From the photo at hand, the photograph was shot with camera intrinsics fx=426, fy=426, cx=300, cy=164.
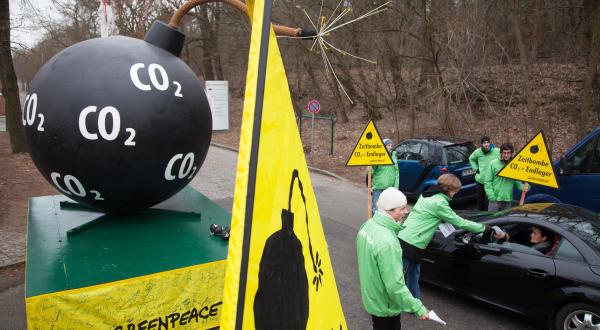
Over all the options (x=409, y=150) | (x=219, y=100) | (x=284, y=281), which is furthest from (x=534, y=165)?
(x=219, y=100)

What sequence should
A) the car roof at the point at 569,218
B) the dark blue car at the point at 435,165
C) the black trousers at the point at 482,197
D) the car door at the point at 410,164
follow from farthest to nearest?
the car door at the point at 410,164
the dark blue car at the point at 435,165
the black trousers at the point at 482,197
the car roof at the point at 569,218

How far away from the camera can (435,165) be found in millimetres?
9898

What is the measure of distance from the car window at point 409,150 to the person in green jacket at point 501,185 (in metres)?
3.15

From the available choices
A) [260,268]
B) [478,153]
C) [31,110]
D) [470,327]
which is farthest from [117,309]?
[478,153]

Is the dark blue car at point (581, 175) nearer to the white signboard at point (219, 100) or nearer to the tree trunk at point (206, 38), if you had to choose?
the white signboard at point (219, 100)

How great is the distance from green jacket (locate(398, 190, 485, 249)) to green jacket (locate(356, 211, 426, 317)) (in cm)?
150

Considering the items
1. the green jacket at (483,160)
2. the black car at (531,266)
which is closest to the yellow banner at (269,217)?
the black car at (531,266)

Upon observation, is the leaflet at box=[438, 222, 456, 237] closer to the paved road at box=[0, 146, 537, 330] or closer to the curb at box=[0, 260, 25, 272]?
the paved road at box=[0, 146, 537, 330]

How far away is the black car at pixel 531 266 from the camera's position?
4188mm

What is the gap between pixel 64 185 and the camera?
→ 4.02 m

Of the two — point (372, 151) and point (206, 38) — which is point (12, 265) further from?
point (206, 38)

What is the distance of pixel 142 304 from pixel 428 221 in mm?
3015

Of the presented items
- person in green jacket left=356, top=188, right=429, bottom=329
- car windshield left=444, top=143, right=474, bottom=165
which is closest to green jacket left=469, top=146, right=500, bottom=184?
car windshield left=444, top=143, right=474, bottom=165

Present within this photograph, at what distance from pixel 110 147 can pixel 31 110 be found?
889 mm
